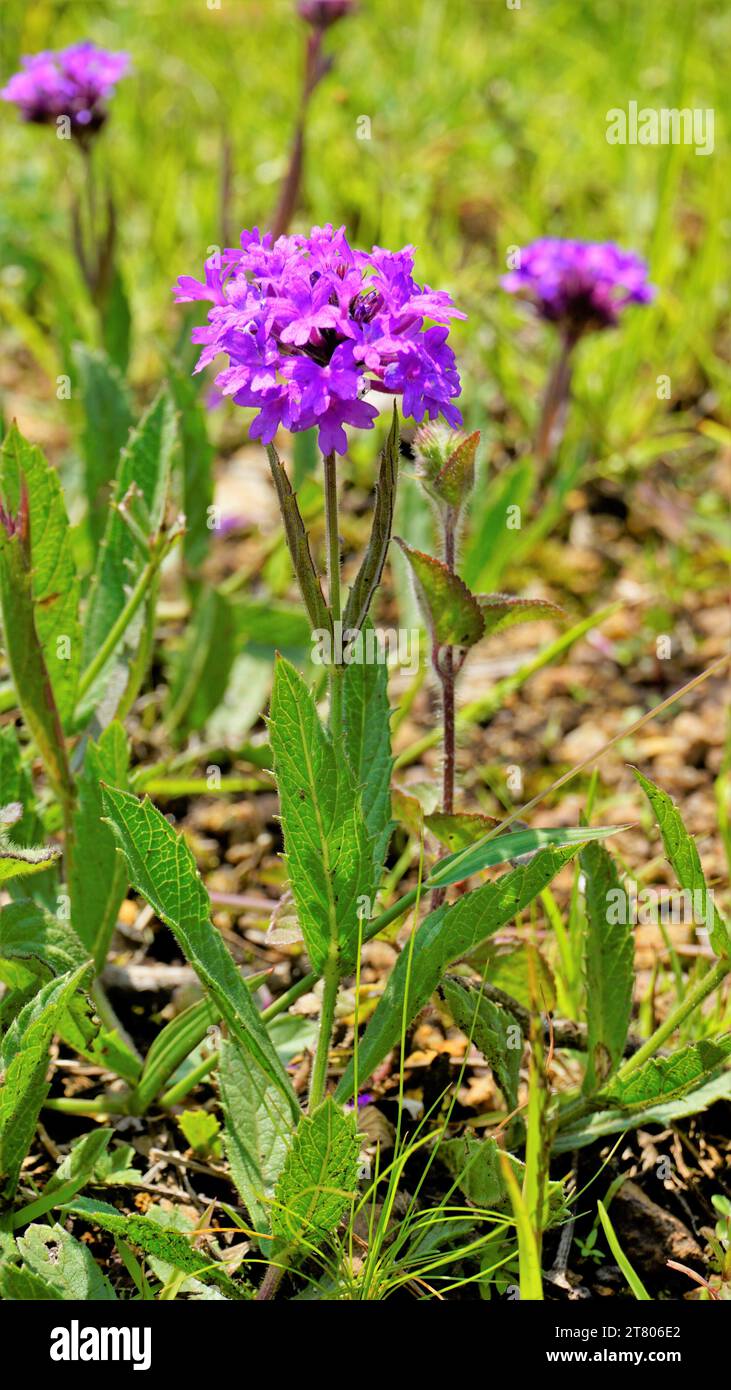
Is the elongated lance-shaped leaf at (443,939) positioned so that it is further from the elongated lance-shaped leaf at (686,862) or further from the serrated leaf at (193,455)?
the serrated leaf at (193,455)

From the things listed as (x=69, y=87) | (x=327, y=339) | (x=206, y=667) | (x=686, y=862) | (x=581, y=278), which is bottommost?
(x=686, y=862)

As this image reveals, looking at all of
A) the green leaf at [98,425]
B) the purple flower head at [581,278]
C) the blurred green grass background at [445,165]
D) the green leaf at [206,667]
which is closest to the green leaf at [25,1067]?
the green leaf at [206,667]

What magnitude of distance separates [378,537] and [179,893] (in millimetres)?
491

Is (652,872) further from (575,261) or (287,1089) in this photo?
(575,261)

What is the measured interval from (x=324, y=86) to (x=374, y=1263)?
434 centimetres

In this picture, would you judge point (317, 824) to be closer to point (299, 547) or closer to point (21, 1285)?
point (299, 547)

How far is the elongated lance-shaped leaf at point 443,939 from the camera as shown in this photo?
5.18 ft

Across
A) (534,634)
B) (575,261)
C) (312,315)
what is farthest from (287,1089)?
(575,261)

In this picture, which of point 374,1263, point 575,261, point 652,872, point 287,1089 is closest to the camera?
point 374,1263

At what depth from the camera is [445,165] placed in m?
4.41

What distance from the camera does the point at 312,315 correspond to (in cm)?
144

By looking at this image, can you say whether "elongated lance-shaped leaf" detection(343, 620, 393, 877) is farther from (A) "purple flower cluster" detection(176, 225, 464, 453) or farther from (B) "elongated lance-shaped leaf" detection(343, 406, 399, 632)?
(A) "purple flower cluster" detection(176, 225, 464, 453)

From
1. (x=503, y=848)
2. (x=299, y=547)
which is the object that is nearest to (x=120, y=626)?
(x=299, y=547)

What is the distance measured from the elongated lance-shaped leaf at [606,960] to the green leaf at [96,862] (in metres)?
0.66
